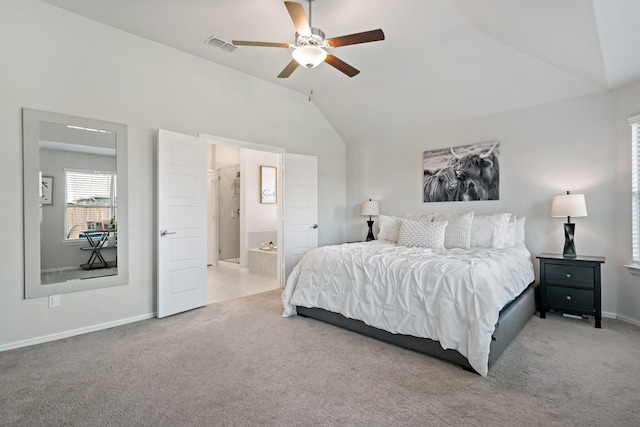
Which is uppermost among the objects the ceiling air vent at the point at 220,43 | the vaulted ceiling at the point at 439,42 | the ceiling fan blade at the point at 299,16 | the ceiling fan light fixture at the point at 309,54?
the ceiling air vent at the point at 220,43

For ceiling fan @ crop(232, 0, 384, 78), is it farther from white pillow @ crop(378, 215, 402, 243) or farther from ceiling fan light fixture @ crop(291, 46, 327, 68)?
white pillow @ crop(378, 215, 402, 243)

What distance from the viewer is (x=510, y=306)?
281 centimetres

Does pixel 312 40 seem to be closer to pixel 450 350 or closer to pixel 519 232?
pixel 450 350

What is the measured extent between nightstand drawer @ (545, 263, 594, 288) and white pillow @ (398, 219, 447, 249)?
111 cm

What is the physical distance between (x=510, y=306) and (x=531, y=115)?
2557 mm

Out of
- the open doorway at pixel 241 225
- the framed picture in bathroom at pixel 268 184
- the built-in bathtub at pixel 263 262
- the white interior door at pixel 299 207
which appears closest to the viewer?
the white interior door at pixel 299 207

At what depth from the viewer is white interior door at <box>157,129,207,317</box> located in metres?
3.55

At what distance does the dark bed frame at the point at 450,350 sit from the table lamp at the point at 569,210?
58cm

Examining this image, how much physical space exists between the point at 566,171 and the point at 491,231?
3.64ft

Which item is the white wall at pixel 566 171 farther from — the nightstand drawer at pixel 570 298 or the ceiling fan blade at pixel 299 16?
the ceiling fan blade at pixel 299 16

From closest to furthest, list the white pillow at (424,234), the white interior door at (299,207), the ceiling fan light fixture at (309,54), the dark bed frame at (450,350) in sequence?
the dark bed frame at (450,350), the ceiling fan light fixture at (309,54), the white pillow at (424,234), the white interior door at (299,207)

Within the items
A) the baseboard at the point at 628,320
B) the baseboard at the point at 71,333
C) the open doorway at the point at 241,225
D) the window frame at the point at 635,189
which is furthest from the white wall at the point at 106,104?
the baseboard at the point at 628,320

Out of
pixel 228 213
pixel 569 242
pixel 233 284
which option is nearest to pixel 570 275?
pixel 569 242

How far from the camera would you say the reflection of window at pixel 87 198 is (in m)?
3.13
